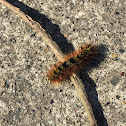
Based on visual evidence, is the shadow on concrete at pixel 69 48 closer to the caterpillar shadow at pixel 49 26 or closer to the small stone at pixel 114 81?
the caterpillar shadow at pixel 49 26

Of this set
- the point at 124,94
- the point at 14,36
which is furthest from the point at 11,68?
the point at 124,94

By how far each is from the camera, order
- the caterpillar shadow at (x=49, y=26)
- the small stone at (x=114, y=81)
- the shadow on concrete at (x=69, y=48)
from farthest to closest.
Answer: the caterpillar shadow at (x=49, y=26)
the small stone at (x=114, y=81)
the shadow on concrete at (x=69, y=48)

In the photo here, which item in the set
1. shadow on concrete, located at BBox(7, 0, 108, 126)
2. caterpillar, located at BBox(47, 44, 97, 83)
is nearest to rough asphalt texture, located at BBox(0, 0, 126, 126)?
shadow on concrete, located at BBox(7, 0, 108, 126)

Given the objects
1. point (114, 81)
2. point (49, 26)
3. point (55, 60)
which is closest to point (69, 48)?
point (55, 60)

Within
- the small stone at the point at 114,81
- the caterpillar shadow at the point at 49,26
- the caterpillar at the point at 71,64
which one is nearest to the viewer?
the caterpillar at the point at 71,64

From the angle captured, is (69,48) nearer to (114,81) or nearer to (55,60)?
(55,60)

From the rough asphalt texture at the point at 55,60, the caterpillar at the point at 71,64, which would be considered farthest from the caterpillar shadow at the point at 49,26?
the caterpillar at the point at 71,64
